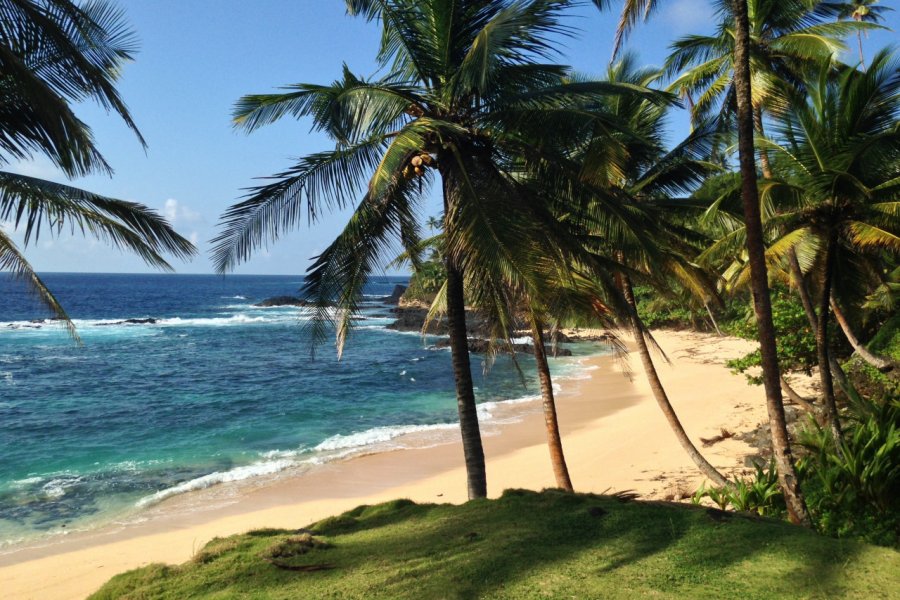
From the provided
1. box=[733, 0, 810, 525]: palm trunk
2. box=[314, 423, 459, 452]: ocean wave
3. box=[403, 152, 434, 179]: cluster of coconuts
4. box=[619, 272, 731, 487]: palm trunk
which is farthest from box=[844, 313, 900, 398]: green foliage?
box=[314, 423, 459, 452]: ocean wave

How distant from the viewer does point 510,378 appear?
92.9 feet

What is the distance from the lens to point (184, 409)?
21.4 m

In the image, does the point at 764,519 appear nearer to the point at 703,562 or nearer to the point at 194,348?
the point at 703,562

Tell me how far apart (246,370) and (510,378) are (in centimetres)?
1335

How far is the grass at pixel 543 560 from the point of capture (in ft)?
13.4

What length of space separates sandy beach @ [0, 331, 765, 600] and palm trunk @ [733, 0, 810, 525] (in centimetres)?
357

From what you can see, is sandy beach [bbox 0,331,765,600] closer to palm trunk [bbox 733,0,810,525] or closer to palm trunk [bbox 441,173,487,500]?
palm trunk [bbox 733,0,810,525]

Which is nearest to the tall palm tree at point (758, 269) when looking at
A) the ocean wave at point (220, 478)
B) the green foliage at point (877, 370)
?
the green foliage at point (877, 370)

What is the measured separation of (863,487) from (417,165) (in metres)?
5.70

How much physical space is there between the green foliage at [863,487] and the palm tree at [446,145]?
3786 mm

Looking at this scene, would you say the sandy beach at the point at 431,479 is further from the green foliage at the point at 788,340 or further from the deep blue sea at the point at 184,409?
the green foliage at the point at 788,340

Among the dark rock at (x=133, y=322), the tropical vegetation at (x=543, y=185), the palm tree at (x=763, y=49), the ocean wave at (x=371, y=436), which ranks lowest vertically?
the ocean wave at (x=371, y=436)

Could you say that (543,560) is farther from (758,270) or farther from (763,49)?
(763,49)

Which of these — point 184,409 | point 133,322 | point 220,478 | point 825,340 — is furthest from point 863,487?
point 133,322
